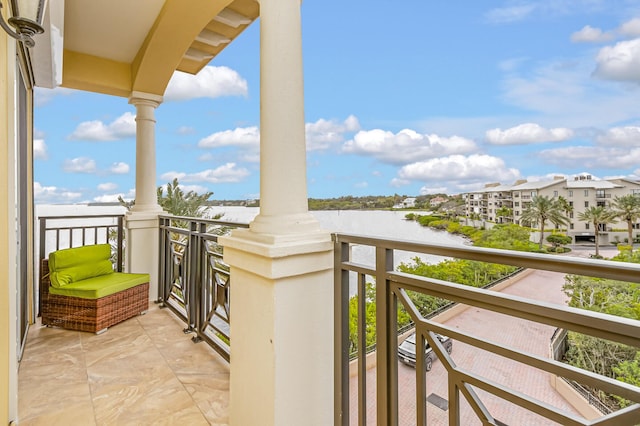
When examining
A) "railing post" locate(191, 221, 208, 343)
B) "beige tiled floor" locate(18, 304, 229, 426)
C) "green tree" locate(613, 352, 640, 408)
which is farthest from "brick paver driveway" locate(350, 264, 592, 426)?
"railing post" locate(191, 221, 208, 343)

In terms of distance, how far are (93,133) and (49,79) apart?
26.7 ft

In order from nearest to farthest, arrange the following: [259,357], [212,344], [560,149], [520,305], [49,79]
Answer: [520,305] < [259,357] < [212,344] < [49,79] < [560,149]

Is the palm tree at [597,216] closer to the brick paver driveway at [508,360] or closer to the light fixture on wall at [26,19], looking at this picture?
the brick paver driveway at [508,360]

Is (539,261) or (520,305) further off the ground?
(539,261)

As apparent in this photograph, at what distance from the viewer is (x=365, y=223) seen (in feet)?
5.80

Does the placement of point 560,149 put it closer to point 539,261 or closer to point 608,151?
point 608,151

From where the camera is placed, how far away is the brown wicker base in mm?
2650

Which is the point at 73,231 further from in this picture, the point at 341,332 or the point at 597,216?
the point at 597,216

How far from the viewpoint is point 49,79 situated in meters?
2.70

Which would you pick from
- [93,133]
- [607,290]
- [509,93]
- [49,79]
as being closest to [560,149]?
[509,93]

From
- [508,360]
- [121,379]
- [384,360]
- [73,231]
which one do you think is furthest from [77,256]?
[508,360]

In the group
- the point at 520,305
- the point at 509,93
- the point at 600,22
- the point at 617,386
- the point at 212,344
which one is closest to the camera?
the point at 617,386

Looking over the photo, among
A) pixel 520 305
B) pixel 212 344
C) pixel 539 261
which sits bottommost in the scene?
pixel 212 344

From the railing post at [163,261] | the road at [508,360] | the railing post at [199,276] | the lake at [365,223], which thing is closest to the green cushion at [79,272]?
the railing post at [163,261]
